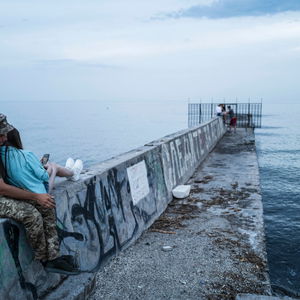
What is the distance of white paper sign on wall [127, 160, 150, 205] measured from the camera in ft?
20.3

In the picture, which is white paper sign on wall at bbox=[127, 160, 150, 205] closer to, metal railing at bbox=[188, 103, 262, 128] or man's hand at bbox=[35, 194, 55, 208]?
man's hand at bbox=[35, 194, 55, 208]

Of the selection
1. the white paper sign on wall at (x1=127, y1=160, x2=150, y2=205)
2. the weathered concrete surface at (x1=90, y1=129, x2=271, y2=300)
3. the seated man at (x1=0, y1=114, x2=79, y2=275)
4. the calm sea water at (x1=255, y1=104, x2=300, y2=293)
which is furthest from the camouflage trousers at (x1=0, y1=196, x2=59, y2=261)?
the calm sea water at (x1=255, y1=104, x2=300, y2=293)

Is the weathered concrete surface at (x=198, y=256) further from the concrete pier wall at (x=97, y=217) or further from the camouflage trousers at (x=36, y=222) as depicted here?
the camouflage trousers at (x=36, y=222)

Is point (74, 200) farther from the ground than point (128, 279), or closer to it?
farther from the ground

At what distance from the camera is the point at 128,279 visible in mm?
4648

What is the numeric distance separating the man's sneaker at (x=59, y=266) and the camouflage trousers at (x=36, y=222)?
10 cm

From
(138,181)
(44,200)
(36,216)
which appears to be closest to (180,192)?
(138,181)

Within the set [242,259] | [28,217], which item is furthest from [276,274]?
[28,217]

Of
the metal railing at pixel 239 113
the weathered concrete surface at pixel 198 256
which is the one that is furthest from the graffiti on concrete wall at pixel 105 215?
the metal railing at pixel 239 113

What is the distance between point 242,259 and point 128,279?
176 cm

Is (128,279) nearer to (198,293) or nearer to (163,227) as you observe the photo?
(198,293)

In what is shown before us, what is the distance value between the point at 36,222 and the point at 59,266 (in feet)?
1.94

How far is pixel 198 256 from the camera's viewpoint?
542cm

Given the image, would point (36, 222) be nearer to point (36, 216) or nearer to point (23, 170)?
point (36, 216)
